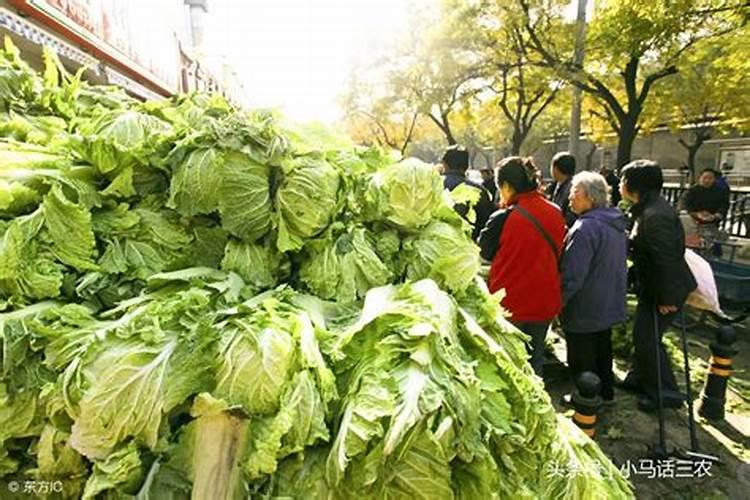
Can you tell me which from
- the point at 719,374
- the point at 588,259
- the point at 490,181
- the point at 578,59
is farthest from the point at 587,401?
the point at 578,59

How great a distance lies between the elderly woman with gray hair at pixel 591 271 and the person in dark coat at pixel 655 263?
0.53 feet

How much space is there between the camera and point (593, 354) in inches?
193

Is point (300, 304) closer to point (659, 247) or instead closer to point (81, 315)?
point (81, 315)

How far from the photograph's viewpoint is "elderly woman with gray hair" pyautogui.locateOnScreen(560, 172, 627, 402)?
4.38m

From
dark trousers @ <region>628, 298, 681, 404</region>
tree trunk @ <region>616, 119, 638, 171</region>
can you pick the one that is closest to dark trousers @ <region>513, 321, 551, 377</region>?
dark trousers @ <region>628, 298, 681, 404</region>

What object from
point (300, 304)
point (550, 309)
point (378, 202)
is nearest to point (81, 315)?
point (300, 304)

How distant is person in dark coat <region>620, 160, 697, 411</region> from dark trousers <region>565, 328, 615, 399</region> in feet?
1.08

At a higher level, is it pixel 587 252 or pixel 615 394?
pixel 587 252

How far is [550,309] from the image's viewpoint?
4.32 meters

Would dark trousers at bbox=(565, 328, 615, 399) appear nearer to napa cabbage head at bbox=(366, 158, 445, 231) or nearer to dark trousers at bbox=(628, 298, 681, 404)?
dark trousers at bbox=(628, 298, 681, 404)

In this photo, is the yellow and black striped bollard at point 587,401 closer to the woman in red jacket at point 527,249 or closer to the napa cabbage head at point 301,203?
the woman in red jacket at point 527,249

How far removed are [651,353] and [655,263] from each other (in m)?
0.97

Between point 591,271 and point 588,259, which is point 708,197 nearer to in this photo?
point 591,271

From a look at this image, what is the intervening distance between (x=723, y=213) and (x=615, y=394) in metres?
6.71
